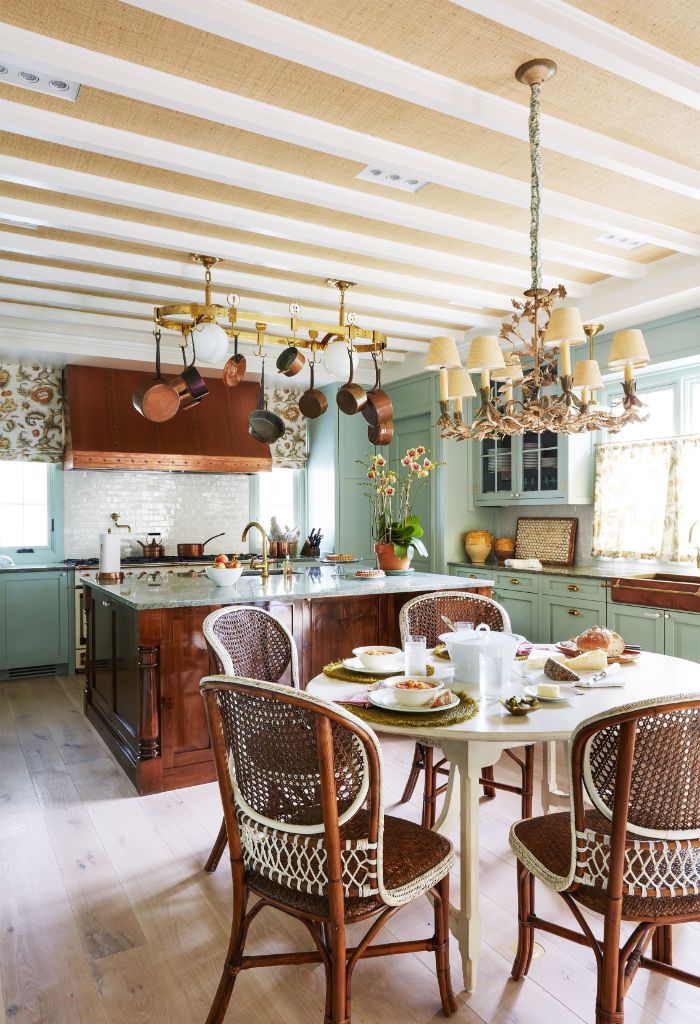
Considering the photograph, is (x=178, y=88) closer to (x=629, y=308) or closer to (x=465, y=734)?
(x=465, y=734)

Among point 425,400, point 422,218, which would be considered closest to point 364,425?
point 425,400

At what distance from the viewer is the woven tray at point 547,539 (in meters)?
5.45

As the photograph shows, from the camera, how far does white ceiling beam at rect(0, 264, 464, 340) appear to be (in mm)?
3969

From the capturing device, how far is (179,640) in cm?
341

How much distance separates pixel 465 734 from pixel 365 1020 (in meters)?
0.79

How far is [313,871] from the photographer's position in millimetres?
1565

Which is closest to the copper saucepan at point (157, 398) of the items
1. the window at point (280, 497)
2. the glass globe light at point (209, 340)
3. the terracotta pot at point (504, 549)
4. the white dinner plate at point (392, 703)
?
the glass globe light at point (209, 340)

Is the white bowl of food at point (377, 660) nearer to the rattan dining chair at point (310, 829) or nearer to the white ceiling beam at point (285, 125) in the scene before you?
the rattan dining chair at point (310, 829)

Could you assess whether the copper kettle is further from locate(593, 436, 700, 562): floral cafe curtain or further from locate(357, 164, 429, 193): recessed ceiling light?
locate(357, 164, 429, 193): recessed ceiling light

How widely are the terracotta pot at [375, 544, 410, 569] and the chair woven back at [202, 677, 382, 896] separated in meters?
2.80

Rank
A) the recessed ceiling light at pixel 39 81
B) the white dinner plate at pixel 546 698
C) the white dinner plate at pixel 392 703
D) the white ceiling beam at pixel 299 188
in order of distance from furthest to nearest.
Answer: the white ceiling beam at pixel 299 188
the recessed ceiling light at pixel 39 81
the white dinner plate at pixel 546 698
the white dinner plate at pixel 392 703

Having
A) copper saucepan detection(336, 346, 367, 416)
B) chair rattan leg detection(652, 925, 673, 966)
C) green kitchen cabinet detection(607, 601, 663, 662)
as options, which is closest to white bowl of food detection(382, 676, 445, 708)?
chair rattan leg detection(652, 925, 673, 966)

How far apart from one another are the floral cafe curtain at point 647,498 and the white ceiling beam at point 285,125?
80.6 inches

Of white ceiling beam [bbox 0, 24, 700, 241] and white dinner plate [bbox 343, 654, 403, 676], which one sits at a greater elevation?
white ceiling beam [bbox 0, 24, 700, 241]
